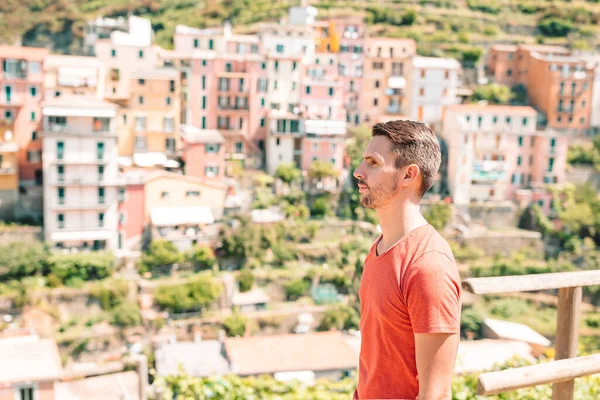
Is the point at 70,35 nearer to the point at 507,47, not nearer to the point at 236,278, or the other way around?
the point at 236,278

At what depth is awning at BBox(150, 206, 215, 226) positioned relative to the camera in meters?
27.1

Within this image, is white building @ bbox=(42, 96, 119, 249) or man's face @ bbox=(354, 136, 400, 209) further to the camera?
white building @ bbox=(42, 96, 119, 249)

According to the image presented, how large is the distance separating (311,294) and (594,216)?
14.5 metres

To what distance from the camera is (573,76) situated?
37.1m

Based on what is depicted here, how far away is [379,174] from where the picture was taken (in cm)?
279

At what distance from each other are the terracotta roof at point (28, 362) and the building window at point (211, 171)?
1388 centimetres

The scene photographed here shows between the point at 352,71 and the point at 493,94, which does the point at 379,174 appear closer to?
the point at 352,71

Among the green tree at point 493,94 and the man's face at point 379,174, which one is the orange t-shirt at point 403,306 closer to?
the man's face at point 379,174

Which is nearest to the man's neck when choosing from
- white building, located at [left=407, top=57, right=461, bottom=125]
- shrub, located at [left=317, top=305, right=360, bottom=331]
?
shrub, located at [left=317, top=305, right=360, bottom=331]

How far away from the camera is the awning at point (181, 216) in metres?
27.1

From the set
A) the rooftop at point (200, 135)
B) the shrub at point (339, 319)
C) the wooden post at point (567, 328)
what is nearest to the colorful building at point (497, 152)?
the shrub at point (339, 319)

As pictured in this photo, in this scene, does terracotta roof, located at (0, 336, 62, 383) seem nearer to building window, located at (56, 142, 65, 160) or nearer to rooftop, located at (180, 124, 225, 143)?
building window, located at (56, 142, 65, 160)

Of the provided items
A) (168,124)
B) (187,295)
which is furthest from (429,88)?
(187,295)

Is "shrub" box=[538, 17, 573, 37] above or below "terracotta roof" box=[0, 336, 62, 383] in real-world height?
above
